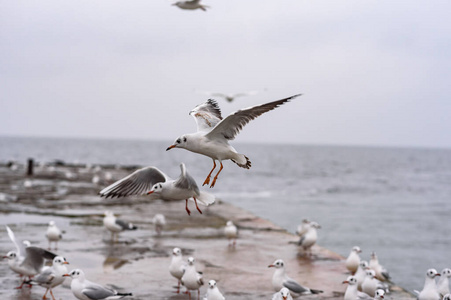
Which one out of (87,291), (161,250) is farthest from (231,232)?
(87,291)

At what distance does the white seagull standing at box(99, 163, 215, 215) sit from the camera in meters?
4.62

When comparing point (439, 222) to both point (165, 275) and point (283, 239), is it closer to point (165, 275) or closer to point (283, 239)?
point (283, 239)

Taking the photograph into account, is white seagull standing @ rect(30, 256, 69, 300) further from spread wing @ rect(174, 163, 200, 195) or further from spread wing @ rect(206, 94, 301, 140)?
spread wing @ rect(206, 94, 301, 140)

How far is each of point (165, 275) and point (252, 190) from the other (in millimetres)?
27881

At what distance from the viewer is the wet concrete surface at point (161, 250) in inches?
367

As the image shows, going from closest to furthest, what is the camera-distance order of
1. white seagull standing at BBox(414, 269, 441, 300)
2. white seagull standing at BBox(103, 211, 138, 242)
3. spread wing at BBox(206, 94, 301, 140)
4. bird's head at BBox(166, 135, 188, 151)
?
bird's head at BBox(166, 135, 188, 151) < spread wing at BBox(206, 94, 301, 140) < white seagull standing at BBox(414, 269, 441, 300) < white seagull standing at BBox(103, 211, 138, 242)

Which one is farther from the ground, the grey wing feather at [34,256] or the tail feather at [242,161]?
the tail feather at [242,161]

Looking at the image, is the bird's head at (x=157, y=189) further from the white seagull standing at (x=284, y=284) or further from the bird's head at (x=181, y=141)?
the white seagull standing at (x=284, y=284)

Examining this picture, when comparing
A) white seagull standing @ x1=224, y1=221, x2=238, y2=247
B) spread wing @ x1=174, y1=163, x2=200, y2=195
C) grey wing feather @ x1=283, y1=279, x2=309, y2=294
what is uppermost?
spread wing @ x1=174, y1=163, x2=200, y2=195

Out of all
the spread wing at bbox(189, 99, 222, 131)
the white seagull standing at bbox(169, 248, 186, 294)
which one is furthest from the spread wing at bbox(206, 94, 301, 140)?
the white seagull standing at bbox(169, 248, 186, 294)

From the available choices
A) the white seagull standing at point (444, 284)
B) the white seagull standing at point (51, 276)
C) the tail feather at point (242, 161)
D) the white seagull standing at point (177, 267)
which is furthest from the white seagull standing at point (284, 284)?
the tail feather at point (242, 161)

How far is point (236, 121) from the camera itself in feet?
15.4

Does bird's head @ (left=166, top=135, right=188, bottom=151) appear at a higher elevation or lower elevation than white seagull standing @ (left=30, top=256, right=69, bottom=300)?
higher

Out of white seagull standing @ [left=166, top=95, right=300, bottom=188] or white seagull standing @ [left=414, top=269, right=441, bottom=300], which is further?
white seagull standing @ [left=414, top=269, right=441, bottom=300]
